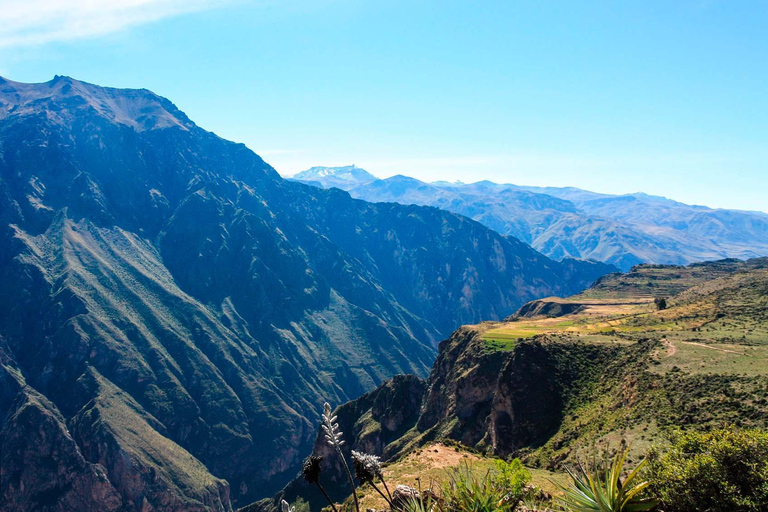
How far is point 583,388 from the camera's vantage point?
85.9 metres

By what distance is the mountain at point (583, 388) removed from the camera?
6156 centimetres

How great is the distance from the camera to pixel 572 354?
94.6 metres

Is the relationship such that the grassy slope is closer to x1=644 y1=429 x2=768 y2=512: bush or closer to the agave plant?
x1=644 y1=429 x2=768 y2=512: bush

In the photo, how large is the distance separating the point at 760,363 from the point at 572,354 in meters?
31.5

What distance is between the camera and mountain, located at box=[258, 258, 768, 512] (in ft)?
Result: 202

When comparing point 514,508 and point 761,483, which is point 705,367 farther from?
point 514,508

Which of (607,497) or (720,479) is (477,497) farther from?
(720,479)

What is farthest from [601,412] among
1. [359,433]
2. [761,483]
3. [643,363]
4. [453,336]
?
[359,433]

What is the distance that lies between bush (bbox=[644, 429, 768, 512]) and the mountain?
17892 mm

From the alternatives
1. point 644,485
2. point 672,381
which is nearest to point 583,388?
point 672,381

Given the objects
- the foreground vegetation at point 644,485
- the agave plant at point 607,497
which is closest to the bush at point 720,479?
the foreground vegetation at point 644,485

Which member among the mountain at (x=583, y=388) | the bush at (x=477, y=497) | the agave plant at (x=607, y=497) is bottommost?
the mountain at (x=583, y=388)

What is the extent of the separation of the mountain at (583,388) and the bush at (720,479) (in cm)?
1789

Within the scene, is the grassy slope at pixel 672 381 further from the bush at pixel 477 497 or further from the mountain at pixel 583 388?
the bush at pixel 477 497
